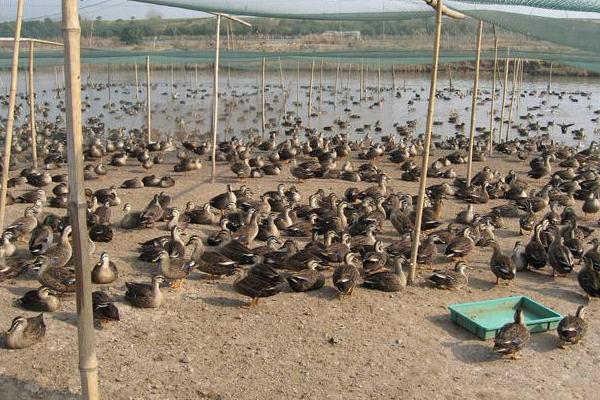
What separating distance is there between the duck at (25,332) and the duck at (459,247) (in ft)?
23.4

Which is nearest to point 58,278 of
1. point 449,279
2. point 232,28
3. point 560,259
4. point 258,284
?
point 258,284

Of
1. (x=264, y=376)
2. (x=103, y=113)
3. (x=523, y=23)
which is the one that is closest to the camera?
(x=264, y=376)

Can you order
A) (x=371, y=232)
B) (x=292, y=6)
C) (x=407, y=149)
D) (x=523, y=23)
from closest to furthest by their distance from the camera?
(x=523, y=23), (x=371, y=232), (x=292, y=6), (x=407, y=149)

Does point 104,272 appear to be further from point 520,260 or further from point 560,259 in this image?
point 560,259

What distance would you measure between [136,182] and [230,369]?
1100 centimetres

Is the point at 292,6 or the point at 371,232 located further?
the point at 292,6

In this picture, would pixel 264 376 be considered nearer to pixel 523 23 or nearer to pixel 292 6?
pixel 523 23

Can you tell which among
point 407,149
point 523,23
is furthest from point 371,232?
point 407,149

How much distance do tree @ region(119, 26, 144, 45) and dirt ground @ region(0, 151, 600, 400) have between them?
1794 inches

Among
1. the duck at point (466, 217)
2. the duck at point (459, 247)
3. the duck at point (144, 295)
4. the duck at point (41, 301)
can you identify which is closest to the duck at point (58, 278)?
the duck at point (41, 301)

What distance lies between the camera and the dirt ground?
750 centimetres

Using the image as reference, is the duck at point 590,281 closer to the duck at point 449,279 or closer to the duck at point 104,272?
the duck at point 449,279

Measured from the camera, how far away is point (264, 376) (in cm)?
779

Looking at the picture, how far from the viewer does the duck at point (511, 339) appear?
815cm
